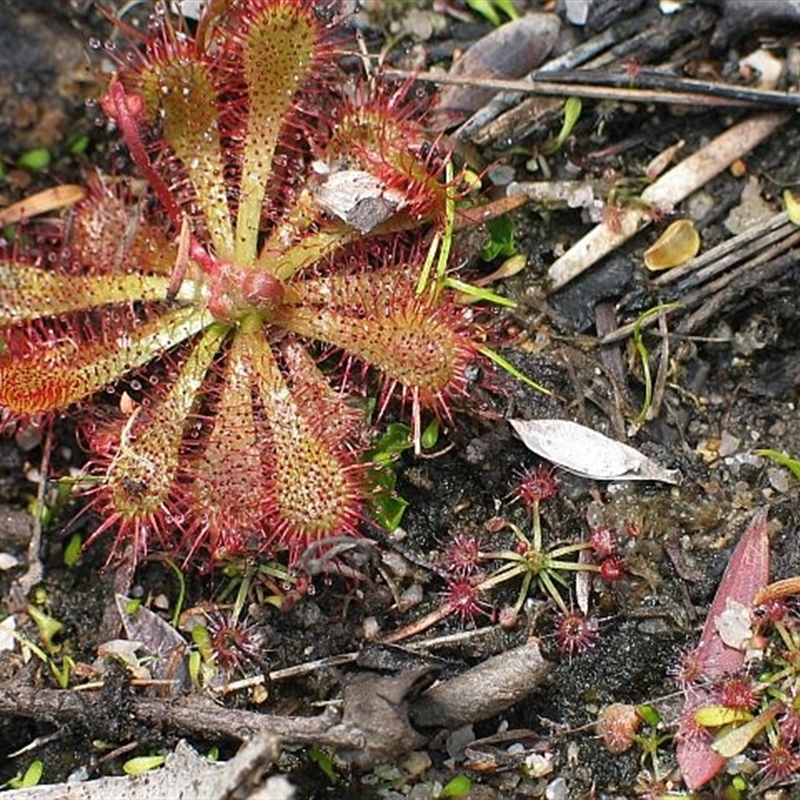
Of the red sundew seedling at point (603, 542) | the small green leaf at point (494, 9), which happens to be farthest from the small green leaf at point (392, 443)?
the small green leaf at point (494, 9)

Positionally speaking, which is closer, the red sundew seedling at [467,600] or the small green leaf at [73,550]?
the red sundew seedling at [467,600]

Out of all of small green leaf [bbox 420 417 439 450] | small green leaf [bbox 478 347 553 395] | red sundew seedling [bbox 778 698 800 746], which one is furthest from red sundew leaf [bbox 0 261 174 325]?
red sundew seedling [bbox 778 698 800 746]

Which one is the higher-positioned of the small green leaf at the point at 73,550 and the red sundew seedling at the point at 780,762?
the small green leaf at the point at 73,550

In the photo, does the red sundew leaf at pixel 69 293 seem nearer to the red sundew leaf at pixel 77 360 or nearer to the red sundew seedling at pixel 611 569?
the red sundew leaf at pixel 77 360

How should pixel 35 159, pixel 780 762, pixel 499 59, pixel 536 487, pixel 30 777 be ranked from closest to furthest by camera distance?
1. pixel 780 762
2. pixel 30 777
3. pixel 536 487
4. pixel 499 59
5. pixel 35 159

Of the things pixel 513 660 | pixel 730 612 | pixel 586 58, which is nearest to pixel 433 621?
pixel 513 660

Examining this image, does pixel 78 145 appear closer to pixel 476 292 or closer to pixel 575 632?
pixel 476 292

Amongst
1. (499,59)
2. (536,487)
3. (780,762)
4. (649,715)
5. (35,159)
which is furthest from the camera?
(35,159)

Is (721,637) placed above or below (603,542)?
below

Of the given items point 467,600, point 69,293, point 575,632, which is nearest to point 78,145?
point 69,293
